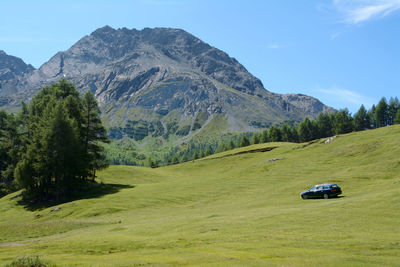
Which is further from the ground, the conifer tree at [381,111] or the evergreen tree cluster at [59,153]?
the conifer tree at [381,111]

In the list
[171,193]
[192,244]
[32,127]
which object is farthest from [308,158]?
[32,127]

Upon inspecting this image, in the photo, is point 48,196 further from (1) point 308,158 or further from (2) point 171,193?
(1) point 308,158

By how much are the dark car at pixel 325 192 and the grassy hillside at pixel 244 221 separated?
54.4 inches

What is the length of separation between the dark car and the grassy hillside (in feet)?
4.53

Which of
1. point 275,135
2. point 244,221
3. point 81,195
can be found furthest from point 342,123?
point 244,221

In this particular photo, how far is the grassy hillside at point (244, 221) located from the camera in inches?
628

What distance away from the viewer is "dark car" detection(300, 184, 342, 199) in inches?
1459

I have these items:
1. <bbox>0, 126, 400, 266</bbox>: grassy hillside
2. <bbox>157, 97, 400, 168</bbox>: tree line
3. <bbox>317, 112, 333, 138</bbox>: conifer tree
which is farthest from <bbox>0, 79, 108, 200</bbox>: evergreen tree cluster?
<bbox>317, 112, 333, 138</bbox>: conifer tree

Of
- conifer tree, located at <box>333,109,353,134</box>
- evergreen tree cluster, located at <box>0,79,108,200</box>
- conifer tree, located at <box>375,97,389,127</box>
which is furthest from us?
conifer tree, located at <box>375,97,389,127</box>

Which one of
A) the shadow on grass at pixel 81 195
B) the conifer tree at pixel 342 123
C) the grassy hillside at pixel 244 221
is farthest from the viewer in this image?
the conifer tree at pixel 342 123

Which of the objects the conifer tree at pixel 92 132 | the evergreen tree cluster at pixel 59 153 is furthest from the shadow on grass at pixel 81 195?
the conifer tree at pixel 92 132

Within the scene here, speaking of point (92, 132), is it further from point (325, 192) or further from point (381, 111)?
point (381, 111)

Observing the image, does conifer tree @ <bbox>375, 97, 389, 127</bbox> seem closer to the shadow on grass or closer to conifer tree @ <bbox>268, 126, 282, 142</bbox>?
conifer tree @ <bbox>268, 126, 282, 142</bbox>

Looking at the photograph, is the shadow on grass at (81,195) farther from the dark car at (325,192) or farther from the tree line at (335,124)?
the tree line at (335,124)
